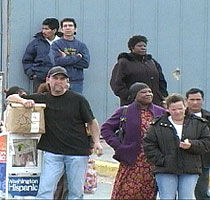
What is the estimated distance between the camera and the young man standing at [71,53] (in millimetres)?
13133

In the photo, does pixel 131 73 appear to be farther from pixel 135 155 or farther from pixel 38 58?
pixel 135 155

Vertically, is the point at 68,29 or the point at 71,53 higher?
the point at 68,29

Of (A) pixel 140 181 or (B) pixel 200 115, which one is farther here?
(B) pixel 200 115

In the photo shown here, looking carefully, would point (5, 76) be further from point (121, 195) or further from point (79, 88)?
point (121, 195)

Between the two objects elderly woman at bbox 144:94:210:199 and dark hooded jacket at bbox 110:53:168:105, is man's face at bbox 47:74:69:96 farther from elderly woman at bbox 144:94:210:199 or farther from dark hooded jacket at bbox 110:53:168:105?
dark hooded jacket at bbox 110:53:168:105

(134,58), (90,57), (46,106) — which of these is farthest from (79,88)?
(46,106)

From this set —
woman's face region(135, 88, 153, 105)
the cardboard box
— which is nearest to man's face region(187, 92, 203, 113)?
woman's face region(135, 88, 153, 105)

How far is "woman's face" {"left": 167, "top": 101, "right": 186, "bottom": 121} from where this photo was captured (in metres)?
8.77

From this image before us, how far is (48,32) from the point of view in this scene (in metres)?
13.6

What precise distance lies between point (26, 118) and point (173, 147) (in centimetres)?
186

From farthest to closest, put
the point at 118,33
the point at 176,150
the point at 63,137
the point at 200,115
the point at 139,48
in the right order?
1. the point at 118,33
2. the point at 139,48
3. the point at 200,115
4. the point at 63,137
5. the point at 176,150

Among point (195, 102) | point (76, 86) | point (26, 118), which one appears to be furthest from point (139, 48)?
point (26, 118)

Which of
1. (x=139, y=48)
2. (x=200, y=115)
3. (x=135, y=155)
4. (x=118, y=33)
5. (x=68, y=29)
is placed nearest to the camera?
(x=135, y=155)

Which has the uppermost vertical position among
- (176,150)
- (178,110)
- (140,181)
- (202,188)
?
(178,110)
